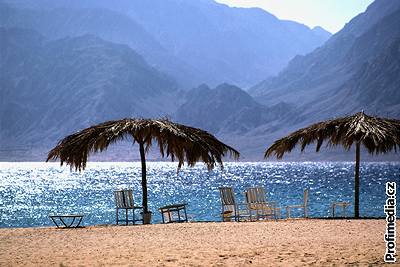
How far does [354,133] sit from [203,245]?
22.6 ft

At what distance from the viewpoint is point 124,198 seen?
1523 centimetres

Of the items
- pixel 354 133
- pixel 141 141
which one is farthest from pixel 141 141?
pixel 354 133

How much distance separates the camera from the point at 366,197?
165 ft

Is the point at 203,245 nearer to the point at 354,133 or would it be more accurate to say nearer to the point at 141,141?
the point at 141,141

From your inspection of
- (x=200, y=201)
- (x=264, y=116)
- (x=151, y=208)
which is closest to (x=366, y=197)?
(x=200, y=201)

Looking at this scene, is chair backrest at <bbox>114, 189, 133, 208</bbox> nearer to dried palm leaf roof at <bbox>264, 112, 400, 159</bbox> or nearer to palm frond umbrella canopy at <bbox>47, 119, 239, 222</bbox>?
palm frond umbrella canopy at <bbox>47, 119, 239, 222</bbox>

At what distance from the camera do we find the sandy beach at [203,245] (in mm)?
8305

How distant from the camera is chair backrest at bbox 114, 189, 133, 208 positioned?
49.8 feet

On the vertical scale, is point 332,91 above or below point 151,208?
above

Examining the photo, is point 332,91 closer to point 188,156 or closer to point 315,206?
point 315,206

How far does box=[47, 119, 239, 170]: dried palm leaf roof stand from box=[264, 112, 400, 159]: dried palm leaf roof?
2.05m

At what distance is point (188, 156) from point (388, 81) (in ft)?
510

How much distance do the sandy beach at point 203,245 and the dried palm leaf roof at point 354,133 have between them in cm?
288

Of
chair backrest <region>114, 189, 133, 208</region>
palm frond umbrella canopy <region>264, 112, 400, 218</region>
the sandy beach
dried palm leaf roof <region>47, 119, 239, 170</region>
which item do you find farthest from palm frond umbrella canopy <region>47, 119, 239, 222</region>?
the sandy beach
